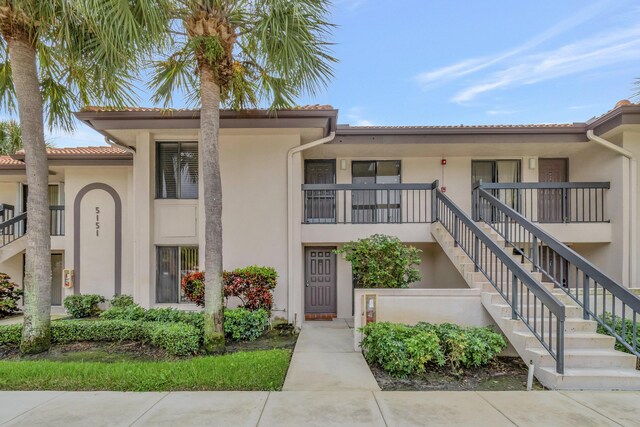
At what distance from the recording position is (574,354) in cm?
509

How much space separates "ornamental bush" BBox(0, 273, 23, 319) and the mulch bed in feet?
34.5

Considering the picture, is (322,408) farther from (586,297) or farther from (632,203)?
(632,203)

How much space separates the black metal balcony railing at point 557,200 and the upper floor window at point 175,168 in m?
7.47

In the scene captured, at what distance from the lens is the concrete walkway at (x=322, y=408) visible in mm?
3852

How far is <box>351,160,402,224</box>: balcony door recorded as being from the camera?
1009cm

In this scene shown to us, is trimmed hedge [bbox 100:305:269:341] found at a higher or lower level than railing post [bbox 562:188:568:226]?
lower

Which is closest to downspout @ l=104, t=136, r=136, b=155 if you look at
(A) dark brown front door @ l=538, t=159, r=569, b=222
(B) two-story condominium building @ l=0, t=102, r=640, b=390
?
(B) two-story condominium building @ l=0, t=102, r=640, b=390

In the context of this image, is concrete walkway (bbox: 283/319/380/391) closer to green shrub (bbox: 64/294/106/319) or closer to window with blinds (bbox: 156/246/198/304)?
window with blinds (bbox: 156/246/198/304)

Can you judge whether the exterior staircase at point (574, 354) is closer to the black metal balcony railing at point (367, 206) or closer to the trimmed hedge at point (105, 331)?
the black metal balcony railing at point (367, 206)

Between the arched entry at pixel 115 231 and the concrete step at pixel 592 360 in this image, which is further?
the arched entry at pixel 115 231

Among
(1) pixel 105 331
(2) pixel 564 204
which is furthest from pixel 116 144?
(2) pixel 564 204

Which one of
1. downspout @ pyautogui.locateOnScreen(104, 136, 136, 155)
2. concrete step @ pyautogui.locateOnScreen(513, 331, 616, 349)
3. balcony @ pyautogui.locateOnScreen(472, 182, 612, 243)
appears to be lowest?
concrete step @ pyautogui.locateOnScreen(513, 331, 616, 349)

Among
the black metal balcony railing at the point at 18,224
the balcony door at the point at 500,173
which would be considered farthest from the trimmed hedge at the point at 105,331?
the balcony door at the point at 500,173

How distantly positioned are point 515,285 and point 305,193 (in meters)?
5.54
